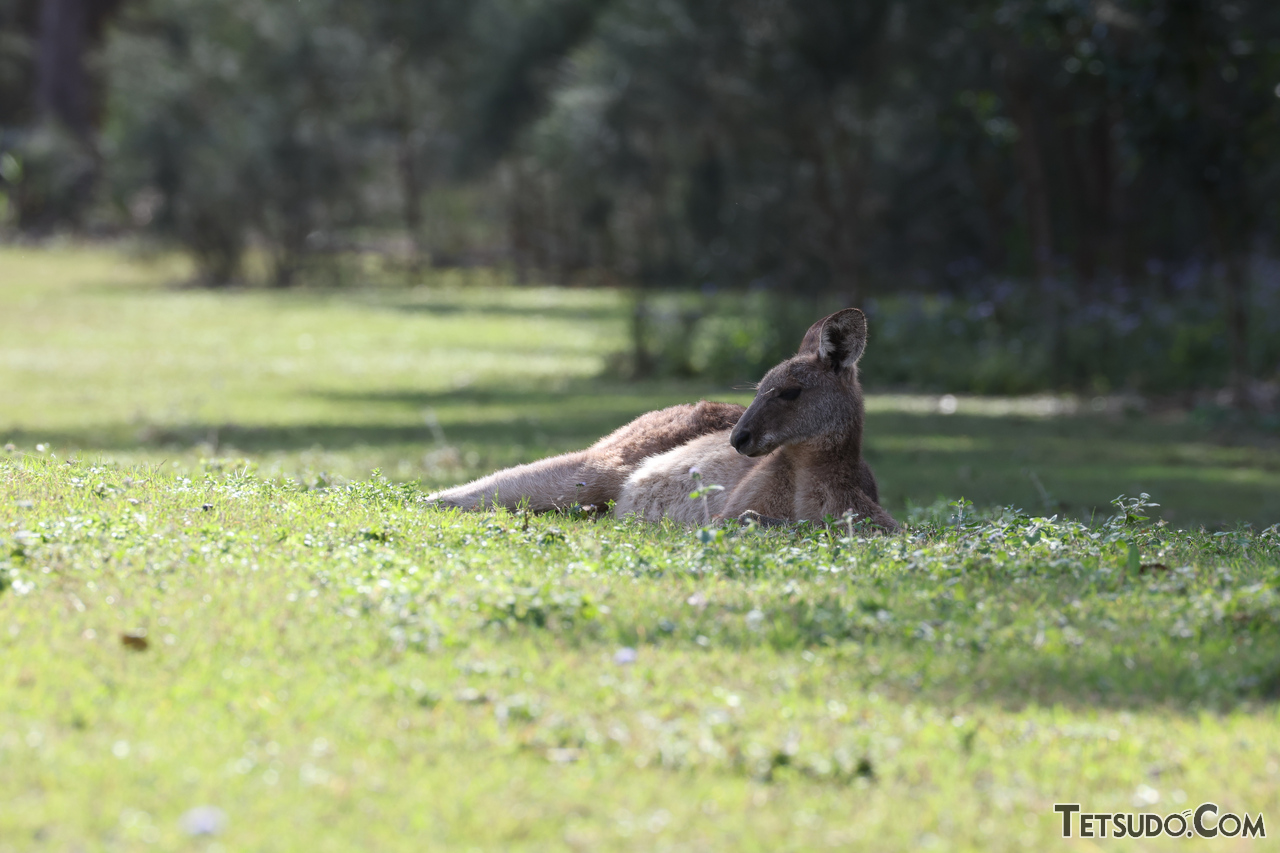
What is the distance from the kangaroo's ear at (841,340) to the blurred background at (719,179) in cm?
477

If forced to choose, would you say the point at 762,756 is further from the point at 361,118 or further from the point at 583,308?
the point at 361,118

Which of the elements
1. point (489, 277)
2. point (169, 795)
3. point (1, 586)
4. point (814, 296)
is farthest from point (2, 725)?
point (489, 277)

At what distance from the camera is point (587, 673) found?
16.6 feet

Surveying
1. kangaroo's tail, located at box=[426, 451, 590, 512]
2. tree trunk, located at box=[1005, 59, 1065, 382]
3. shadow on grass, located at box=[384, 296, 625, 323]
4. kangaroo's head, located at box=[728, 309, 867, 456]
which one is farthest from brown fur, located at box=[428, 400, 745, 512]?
shadow on grass, located at box=[384, 296, 625, 323]

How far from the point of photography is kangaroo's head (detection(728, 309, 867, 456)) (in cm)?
743

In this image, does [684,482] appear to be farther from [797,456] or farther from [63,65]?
[63,65]

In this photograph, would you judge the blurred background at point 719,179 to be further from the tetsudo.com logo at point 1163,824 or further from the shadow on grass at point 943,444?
the tetsudo.com logo at point 1163,824

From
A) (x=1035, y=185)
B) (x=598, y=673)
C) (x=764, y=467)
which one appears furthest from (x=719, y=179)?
(x=598, y=673)

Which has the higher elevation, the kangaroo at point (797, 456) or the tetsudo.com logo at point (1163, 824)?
the kangaroo at point (797, 456)

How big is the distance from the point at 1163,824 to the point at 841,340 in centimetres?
391

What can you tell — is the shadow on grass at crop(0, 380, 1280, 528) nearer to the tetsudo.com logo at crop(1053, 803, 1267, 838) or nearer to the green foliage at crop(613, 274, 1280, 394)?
the green foliage at crop(613, 274, 1280, 394)

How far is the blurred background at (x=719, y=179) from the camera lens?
19125 millimetres

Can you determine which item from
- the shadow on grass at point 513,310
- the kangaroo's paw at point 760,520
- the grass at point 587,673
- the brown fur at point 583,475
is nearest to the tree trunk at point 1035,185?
the shadow on grass at point 513,310

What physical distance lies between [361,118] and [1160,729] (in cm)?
4352
